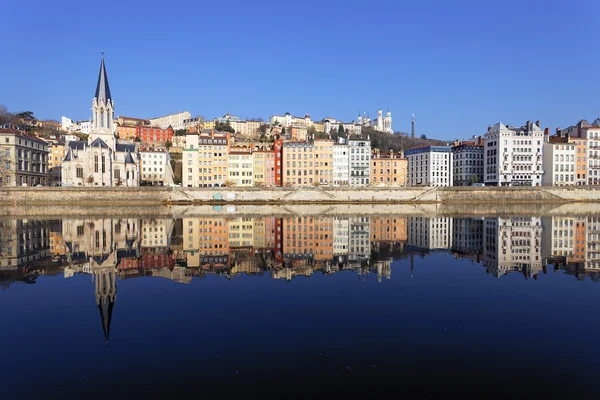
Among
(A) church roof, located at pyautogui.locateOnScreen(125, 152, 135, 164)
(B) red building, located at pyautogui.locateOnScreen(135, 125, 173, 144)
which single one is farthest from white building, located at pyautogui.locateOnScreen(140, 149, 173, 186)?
(B) red building, located at pyautogui.locateOnScreen(135, 125, 173, 144)

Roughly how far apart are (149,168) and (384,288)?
98.0 meters

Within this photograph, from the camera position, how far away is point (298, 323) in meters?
10.9

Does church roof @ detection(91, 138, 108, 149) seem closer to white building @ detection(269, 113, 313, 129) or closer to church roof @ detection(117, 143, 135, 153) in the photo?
church roof @ detection(117, 143, 135, 153)

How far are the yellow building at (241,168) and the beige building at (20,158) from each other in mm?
33966

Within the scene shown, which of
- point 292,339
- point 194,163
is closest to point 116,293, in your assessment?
point 292,339

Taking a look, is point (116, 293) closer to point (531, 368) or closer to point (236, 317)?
point (236, 317)

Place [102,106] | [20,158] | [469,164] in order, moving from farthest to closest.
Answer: [469,164], [102,106], [20,158]

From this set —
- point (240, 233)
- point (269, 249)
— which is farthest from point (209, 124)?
point (269, 249)

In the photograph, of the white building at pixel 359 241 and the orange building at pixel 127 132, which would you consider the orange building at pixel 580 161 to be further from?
the orange building at pixel 127 132

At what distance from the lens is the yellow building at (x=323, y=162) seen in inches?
3418

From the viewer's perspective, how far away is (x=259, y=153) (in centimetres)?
8981

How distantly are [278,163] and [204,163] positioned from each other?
14.4 m

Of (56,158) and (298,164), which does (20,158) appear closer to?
(56,158)

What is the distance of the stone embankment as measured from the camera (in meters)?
64.8
